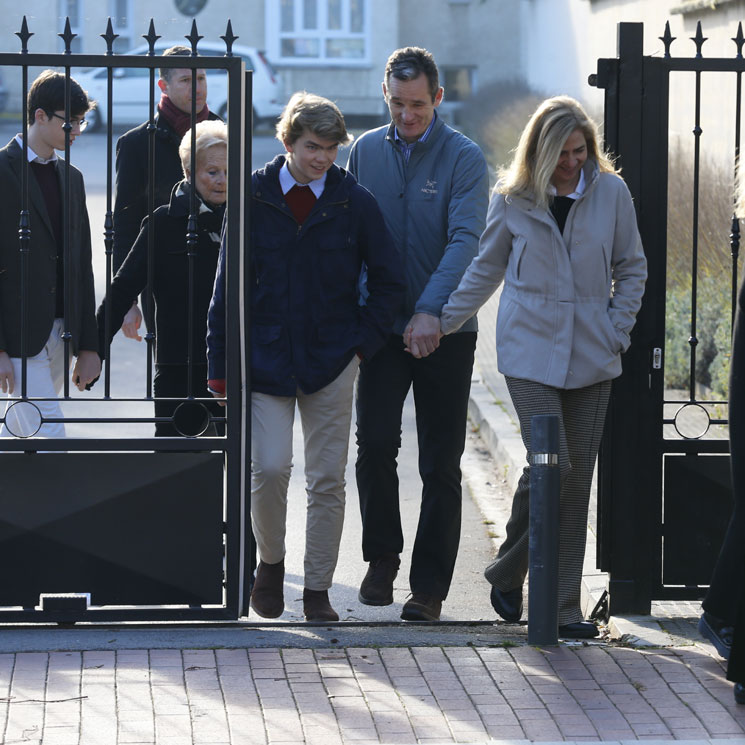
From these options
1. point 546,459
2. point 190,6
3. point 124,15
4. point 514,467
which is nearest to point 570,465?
point 546,459

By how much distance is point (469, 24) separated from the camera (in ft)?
115

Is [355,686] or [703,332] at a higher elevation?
[703,332]

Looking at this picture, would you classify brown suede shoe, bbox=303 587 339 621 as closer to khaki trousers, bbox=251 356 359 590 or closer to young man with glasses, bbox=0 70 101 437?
khaki trousers, bbox=251 356 359 590

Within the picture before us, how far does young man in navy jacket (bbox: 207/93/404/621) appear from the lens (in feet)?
16.3

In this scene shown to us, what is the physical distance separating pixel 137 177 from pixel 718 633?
2.92 meters

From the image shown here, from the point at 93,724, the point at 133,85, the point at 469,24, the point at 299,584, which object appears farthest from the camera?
the point at 469,24

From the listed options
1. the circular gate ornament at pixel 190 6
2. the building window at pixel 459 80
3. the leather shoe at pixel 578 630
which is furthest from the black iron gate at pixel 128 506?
the circular gate ornament at pixel 190 6

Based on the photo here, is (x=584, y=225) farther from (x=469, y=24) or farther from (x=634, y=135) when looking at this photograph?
(x=469, y=24)

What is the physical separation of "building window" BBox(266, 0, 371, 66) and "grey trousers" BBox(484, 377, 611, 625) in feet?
102

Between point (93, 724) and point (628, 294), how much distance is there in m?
2.31

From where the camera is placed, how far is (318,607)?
5.20 m

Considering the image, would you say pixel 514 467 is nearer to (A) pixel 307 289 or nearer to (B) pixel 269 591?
(B) pixel 269 591

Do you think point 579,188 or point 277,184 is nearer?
point 579,188

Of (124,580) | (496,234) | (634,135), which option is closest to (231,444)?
(124,580)
